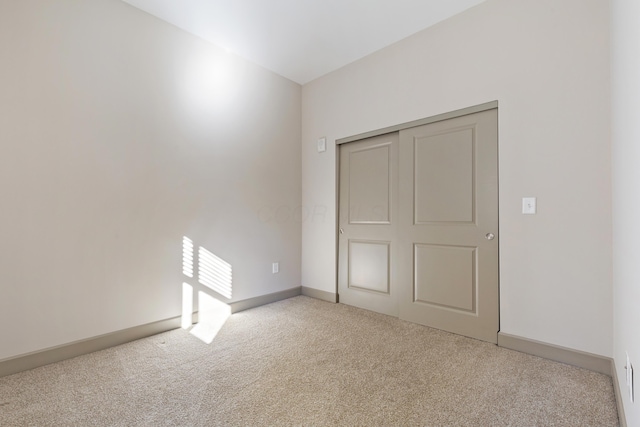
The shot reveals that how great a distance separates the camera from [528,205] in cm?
220

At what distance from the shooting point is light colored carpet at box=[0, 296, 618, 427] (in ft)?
4.94

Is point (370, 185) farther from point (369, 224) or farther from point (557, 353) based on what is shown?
point (557, 353)

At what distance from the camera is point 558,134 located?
2084mm

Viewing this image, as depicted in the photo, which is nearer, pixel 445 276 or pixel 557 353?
pixel 557 353

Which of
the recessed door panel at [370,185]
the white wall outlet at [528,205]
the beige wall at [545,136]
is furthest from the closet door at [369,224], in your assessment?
the white wall outlet at [528,205]

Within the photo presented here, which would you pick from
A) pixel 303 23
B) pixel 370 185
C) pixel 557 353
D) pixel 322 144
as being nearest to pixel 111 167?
pixel 303 23

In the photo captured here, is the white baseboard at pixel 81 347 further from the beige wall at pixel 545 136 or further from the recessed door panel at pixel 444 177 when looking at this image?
the beige wall at pixel 545 136

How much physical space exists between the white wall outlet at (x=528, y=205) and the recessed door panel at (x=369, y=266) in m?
1.33

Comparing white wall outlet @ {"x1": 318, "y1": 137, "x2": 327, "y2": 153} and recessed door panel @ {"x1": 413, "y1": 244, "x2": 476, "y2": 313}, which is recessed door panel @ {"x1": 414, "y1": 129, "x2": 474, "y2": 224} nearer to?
recessed door panel @ {"x1": 413, "y1": 244, "x2": 476, "y2": 313}

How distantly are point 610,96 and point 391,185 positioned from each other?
1.74 m

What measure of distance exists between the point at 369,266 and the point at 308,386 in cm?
175

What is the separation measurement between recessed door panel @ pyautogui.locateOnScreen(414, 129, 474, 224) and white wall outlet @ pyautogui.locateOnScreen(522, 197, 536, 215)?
388 mm

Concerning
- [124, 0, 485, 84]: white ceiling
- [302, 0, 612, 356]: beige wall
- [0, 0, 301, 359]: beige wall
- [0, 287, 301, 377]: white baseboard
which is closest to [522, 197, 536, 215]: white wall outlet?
[302, 0, 612, 356]: beige wall

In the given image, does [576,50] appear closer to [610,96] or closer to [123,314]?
[610,96]
